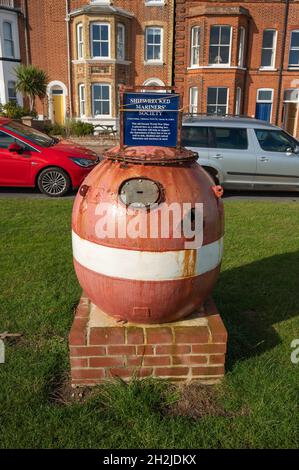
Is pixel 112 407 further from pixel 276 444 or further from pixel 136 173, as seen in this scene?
pixel 136 173

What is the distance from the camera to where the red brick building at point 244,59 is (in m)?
23.2

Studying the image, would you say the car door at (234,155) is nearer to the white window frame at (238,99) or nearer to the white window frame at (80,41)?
the white window frame at (238,99)

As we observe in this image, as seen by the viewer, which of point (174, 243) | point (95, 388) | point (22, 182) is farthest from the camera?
point (22, 182)

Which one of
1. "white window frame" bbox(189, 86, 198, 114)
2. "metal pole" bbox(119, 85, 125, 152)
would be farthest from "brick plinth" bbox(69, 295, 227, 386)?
"white window frame" bbox(189, 86, 198, 114)

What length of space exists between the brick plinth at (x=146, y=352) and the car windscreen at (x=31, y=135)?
23.8ft

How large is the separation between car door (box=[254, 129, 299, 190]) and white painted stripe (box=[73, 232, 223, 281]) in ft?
23.4

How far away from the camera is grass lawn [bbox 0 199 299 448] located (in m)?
2.56

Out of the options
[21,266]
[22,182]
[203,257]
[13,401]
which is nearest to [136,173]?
[203,257]

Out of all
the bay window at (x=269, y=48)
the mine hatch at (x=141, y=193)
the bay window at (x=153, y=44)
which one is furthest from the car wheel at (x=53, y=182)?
the bay window at (x=269, y=48)

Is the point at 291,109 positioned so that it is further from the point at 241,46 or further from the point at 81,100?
the point at 81,100

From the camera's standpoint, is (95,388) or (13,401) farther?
(95,388)

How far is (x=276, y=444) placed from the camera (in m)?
2.52
